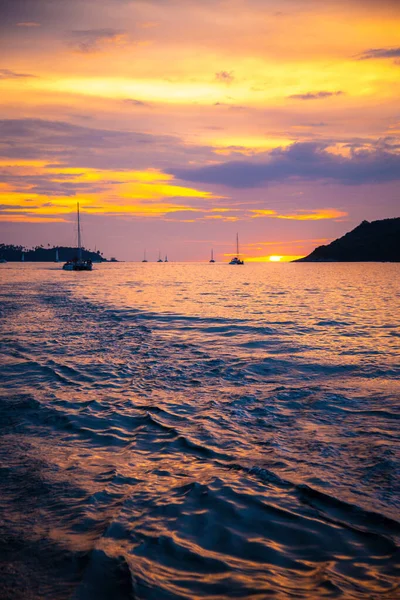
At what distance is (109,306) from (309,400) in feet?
96.5

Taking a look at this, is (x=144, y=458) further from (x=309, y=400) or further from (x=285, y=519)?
(x=309, y=400)

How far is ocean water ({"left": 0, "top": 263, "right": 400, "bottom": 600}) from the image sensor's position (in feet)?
16.2

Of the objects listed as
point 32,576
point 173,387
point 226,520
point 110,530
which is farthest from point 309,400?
point 32,576

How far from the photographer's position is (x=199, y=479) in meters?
7.24

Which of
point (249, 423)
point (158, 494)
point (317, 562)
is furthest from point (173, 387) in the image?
point (317, 562)

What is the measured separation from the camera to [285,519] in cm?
607

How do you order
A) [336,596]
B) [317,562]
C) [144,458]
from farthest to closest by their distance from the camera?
[144,458], [317,562], [336,596]

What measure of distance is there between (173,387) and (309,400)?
3885mm

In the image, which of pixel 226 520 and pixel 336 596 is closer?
pixel 336 596

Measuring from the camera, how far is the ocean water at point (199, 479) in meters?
4.93

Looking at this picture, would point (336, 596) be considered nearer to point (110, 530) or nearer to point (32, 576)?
point (110, 530)

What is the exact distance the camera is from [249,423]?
9961 millimetres

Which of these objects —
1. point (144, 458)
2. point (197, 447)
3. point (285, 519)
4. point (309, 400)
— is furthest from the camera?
point (309, 400)

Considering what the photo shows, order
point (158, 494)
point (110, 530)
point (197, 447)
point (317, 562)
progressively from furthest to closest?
point (197, 447) → point (158, 494) → point (110, 530) → point (317, 562)
